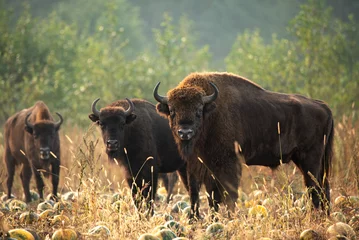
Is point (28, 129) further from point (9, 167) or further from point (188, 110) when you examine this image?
point (188, 110)

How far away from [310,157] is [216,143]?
177 centimetres

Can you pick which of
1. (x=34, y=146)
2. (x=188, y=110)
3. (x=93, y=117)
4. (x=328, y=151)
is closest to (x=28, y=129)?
(x=34, y=146)

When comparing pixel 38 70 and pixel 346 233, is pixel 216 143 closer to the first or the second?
pixel 346 233

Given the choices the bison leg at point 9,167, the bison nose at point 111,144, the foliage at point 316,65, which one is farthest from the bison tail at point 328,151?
the foliage at point 316,65

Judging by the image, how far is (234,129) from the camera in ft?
28.6

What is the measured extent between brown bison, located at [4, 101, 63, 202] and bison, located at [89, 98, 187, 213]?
90.5 inches

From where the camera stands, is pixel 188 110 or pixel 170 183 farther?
pixel 170 183

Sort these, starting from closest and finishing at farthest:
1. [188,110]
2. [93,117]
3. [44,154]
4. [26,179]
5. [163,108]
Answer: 1. [188,110]
2. [163,108]
3. [93,117]
4. [44,154]
5. [26,179]

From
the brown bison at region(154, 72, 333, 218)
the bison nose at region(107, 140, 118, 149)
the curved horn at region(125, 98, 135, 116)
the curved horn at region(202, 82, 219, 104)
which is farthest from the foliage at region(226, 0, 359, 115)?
the curved horn at region(202, 82, 219, 104)

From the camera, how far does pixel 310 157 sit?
944 centimetres

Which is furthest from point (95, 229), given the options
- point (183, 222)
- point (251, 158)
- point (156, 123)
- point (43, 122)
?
point (43, 122)

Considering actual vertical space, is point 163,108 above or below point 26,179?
above

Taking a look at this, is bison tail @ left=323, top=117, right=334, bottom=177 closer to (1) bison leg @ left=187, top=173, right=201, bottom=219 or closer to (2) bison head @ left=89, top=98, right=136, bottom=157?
(1) bison leg @ left=187, top=173, right=201, bottom=219

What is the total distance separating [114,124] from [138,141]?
1.84 ft
